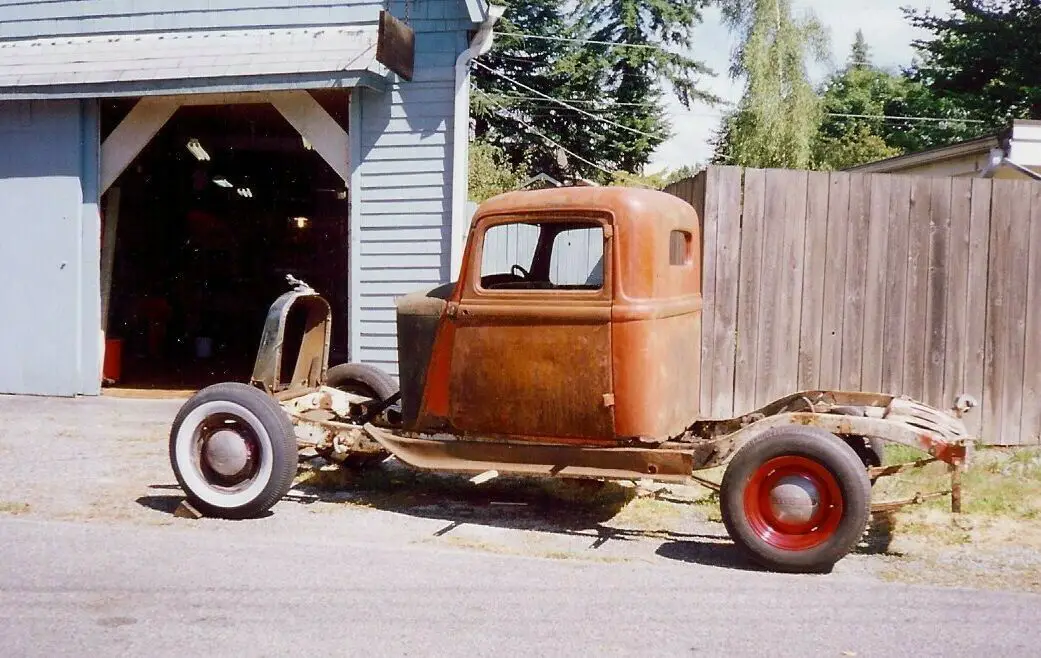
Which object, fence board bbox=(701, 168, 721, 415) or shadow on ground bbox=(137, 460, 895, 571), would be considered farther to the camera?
fence board bbox=(701, 168, 721, 415)

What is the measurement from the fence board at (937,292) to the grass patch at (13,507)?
22.1ft

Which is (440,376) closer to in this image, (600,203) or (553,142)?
(600,203)

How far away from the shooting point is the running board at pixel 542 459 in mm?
5363

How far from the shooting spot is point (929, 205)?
786 centimetres

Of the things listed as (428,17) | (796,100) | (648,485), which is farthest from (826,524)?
(796,100)

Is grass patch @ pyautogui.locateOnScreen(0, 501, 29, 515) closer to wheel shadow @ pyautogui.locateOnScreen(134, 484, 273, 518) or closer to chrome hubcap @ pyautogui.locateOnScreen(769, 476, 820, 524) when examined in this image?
wheel shadow @ pyautogui.locateOnScreen(134, 484, 273, 518)

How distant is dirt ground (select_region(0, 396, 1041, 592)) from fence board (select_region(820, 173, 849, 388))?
1.42m

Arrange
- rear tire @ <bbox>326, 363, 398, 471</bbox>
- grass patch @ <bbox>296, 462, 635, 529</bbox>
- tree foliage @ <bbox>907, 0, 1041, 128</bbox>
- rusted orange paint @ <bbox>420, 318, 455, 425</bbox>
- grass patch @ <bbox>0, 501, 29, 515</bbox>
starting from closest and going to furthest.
Answer: rusted orange paint @ <bbox>420, 318, 455, 425</bbox>
grass patch @ <bbox>0, 501, 29, 515</bbox>
grass patch @ <bbox>296, 462, 635, 529</bbox>
rear tire @ <bbox>326, 363, 398, 471</bbox>
tree foliage @ <bbox>907, 0, 1041, 128</bbox>

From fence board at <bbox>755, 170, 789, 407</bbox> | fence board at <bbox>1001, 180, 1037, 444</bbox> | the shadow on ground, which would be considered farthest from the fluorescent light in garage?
fence board at <bbox>1001, 180, 1037, 444</bbox>

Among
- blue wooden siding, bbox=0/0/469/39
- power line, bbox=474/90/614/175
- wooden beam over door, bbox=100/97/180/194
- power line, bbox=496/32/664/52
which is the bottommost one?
wooden beam over door, bbox=100/97/180/194

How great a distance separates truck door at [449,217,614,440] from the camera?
17.7 feet

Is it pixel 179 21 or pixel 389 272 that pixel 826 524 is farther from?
pixel 179 21

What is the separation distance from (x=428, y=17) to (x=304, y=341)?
454cm

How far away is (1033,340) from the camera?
26.1ft
